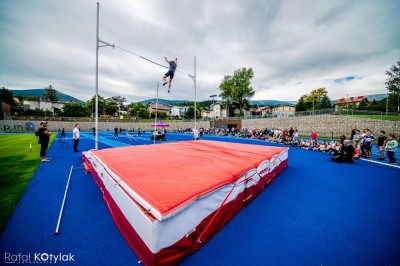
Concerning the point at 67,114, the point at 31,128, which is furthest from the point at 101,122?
the point at 67,114

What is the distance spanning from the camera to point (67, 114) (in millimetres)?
43438

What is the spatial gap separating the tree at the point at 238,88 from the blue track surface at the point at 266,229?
37494mm

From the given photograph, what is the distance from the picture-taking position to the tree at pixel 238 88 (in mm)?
38844

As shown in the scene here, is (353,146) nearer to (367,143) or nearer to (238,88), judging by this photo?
(367,143)

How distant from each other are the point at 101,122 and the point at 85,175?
34608 mm

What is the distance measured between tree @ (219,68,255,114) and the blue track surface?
37.5 meters

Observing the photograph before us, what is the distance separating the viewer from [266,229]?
259 centimetres

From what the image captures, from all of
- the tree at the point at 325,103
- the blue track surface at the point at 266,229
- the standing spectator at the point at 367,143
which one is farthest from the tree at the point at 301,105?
the blue track surface at the point at 266,229

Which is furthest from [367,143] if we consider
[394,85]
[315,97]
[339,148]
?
[315,97]

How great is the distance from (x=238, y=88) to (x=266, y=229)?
39902mm

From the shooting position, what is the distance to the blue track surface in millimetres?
2033

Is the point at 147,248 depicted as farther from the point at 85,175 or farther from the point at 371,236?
the point at 85,175

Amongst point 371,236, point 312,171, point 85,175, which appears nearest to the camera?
point 371,236

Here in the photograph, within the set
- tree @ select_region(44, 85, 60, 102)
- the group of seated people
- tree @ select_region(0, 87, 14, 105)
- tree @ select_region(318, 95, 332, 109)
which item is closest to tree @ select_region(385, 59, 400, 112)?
tree @ select_region(318, 95, 332, 109)
